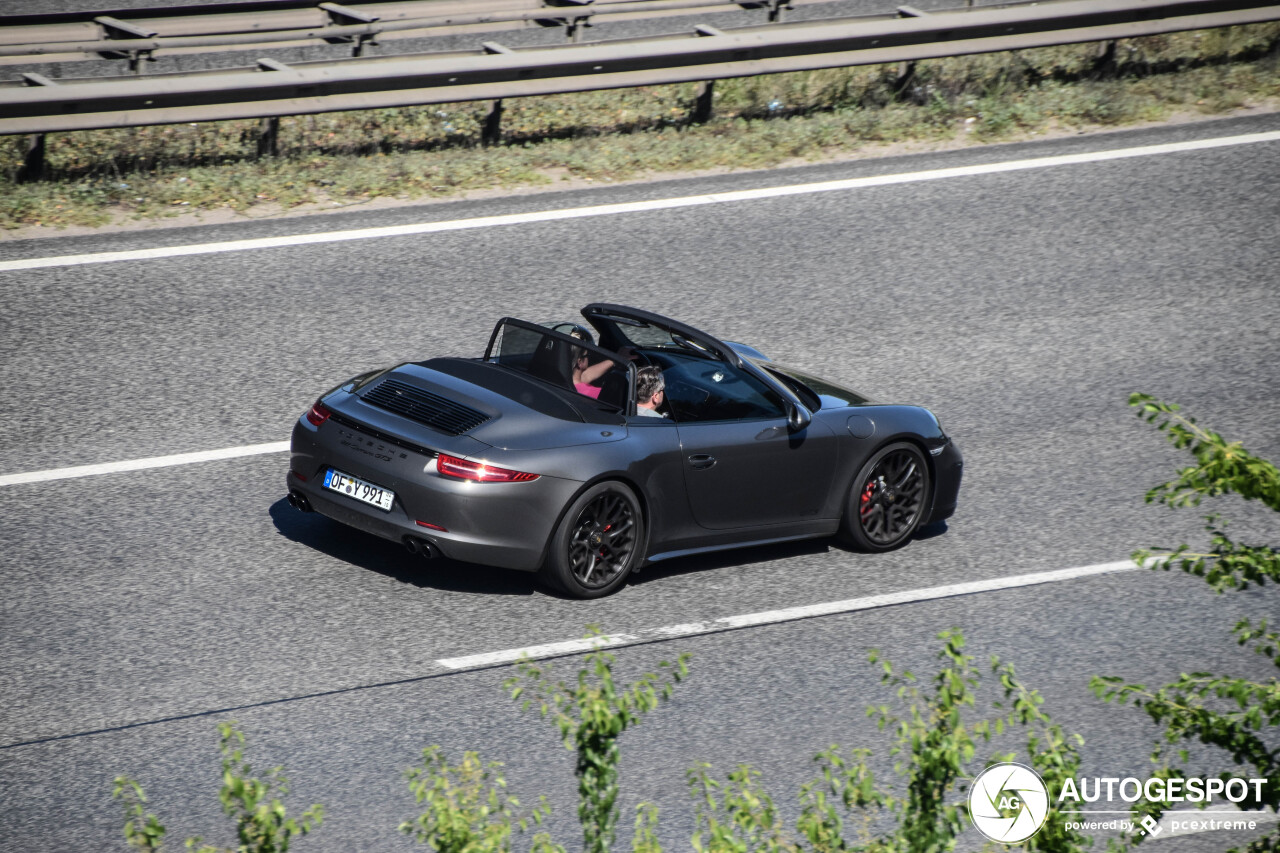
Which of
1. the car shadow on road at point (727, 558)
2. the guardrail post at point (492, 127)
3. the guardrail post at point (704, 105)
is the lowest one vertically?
the car shadow on road at point (727, 558)

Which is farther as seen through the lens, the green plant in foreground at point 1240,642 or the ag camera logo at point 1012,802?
the green plant in foreground at point 1240,642

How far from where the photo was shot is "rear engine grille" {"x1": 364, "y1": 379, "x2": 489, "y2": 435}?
22.7 ft

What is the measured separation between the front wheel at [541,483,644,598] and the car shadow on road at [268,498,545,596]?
31cm

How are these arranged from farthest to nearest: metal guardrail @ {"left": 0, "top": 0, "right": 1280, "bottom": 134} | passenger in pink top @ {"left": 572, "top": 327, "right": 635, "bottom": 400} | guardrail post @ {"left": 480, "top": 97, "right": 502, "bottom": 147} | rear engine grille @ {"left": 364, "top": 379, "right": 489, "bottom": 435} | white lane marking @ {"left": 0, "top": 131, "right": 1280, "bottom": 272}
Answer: guardrail post @ {"left": 480, "top": 97, "right": 502, "bottom": 147}, metal guardrail @ {"left": 0, "top": 0, "right": 1280, "bottom": 134}, white lane marking @ {"left": 0, "top": 131, "right": 1280, "bottom": 272}, passenger in pink top @ {"left": 572, "top": 327, "right": 635, "bottom": 400}, rear engine grille @ {"left": 364, "top": 379, "right": 489, "bottom": 435}

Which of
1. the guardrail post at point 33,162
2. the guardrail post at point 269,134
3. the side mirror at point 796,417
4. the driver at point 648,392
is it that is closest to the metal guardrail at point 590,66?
the guardrail post at point 269,134

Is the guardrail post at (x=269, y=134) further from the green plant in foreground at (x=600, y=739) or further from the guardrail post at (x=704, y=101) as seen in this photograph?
the green plant in foreground at (x=600, y=739)

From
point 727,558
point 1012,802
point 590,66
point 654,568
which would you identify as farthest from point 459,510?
point 590,66

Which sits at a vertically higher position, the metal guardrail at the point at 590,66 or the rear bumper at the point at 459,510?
the metal guardrail at the point at 590,66

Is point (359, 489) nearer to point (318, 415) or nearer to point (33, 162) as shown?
point (318, 415)

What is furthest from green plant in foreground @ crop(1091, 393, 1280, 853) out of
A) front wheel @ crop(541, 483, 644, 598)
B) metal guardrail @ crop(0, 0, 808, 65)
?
metal guardrail @ crop(0, 0, 808, 65)

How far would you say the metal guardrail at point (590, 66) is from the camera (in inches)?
446

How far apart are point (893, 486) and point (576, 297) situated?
3.36 m

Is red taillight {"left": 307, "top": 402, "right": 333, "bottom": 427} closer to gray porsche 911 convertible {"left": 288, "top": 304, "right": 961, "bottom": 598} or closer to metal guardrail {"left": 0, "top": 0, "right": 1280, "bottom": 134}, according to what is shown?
gray porsche 911 convertible {"left": 288, "top": 304, "right": 961, "bottom": 598}

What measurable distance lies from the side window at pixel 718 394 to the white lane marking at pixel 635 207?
4.24 m
